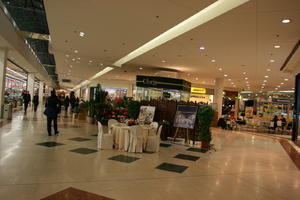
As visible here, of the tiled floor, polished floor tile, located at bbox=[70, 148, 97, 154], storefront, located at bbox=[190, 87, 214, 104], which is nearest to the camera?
the tiled floor

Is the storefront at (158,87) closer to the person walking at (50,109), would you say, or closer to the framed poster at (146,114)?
the framed poster at (146,114)

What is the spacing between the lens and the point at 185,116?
8.62 m

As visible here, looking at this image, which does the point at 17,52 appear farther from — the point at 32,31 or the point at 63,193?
the point at 63,193

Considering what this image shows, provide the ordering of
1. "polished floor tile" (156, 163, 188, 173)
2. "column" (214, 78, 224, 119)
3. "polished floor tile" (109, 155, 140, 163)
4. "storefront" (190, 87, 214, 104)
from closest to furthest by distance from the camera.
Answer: "polished floor tile" (156, 163, 188, 173), "polished floor tile" (109, 155, 140, 163), "column" (214, 78, 224, 119), "storefront" (190, 87, 214, 104)

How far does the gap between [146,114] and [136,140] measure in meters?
3.02

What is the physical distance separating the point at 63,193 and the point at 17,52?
11711 millimetres

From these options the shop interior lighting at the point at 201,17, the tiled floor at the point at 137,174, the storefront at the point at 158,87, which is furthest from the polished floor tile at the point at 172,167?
the storefront at the point at 158,87

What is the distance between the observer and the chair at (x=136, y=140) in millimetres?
6391

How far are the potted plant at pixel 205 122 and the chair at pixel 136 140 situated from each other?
2.38 meters

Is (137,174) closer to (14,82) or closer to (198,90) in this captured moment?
(14,82)

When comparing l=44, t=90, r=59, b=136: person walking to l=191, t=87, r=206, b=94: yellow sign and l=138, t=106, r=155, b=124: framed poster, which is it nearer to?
l=138, t=106, r=155, b=124: framed poster

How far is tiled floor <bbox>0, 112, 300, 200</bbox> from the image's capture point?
12.0 ft

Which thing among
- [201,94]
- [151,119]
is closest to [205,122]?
[151,119]

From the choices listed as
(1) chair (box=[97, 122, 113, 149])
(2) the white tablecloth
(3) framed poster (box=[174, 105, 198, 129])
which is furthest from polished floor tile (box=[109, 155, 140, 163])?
(3) framed poster (box=[174, 105, 198, 129])
